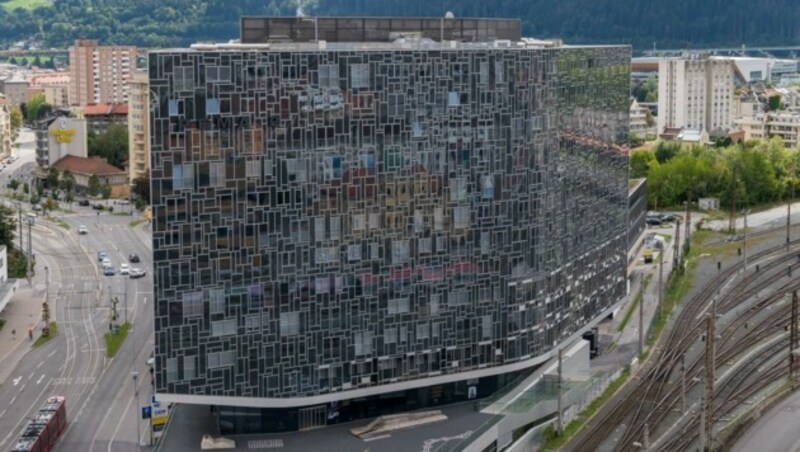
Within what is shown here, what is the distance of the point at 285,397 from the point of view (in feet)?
120

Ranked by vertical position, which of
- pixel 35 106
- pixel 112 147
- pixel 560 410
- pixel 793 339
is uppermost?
pixel 35 106

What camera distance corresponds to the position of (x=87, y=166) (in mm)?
99000

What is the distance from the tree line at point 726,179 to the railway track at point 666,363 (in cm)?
1622

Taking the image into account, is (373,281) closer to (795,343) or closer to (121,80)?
(795,343)

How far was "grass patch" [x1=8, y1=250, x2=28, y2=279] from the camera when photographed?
63906 mm

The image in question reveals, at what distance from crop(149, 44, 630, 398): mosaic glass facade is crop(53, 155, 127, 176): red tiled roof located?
201 feet

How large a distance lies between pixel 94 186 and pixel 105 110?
2898 cm

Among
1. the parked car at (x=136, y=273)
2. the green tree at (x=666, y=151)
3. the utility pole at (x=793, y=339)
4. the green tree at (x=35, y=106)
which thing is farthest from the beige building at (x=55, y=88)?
the utility pole at (x=793, y=339)

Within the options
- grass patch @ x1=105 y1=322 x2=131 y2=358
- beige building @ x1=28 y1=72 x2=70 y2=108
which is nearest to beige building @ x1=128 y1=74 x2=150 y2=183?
grass patch @ x1=105 y1=322 x2=131 y2=358

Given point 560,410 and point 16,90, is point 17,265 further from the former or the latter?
point 16,90

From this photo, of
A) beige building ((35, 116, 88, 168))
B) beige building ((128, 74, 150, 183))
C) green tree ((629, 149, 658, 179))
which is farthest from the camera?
beige building ((35, 116, 88, 168))

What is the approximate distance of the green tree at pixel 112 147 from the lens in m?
106

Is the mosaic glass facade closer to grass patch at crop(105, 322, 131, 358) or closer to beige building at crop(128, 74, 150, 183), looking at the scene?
grass patch at crop(105, 322, 131, 358)

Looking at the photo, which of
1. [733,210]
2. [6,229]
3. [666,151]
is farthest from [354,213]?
[666,151]
